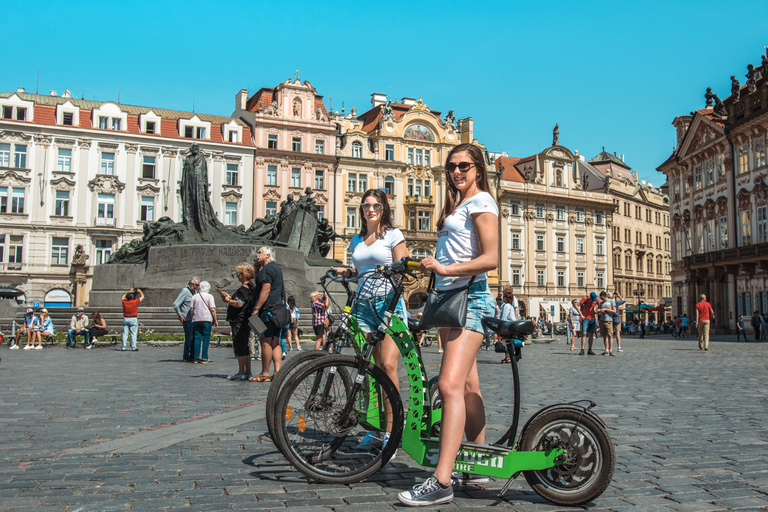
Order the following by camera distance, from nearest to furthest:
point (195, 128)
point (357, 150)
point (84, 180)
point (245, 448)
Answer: point (245, 448)
point (84, 180)
point (195, 128)
point (357, 150)

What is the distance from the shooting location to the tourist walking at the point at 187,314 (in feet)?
41.9

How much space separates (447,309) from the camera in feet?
12.2

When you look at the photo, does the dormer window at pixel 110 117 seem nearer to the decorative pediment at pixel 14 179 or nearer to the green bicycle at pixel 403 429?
→ the decorative pediment at pixel 14 179

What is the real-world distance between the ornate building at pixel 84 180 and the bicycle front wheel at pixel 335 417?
43.2 m

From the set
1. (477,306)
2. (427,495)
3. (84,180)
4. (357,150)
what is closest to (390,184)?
(357,150)

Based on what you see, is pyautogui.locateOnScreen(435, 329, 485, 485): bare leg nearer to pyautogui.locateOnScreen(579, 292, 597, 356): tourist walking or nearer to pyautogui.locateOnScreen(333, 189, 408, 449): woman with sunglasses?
pyautogui.locateOnScreen(333, 189, 408, 449): woman with sunglasses

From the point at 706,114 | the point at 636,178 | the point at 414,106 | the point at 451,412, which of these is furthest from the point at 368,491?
the point at 636,178

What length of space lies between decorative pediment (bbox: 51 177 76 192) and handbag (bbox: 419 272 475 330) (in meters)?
47.1

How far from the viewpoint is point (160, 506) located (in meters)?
3.41

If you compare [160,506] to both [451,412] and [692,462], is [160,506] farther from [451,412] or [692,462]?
[692,462]

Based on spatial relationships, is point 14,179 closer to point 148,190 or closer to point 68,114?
point 68,114

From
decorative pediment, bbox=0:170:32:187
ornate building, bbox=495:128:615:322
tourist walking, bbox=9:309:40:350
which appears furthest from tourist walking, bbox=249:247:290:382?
ornate building, bbox=495:128:615:322

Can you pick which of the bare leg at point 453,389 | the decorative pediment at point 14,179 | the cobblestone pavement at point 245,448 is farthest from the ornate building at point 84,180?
the bare leg at point 453,389

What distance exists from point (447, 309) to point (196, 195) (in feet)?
59.2
